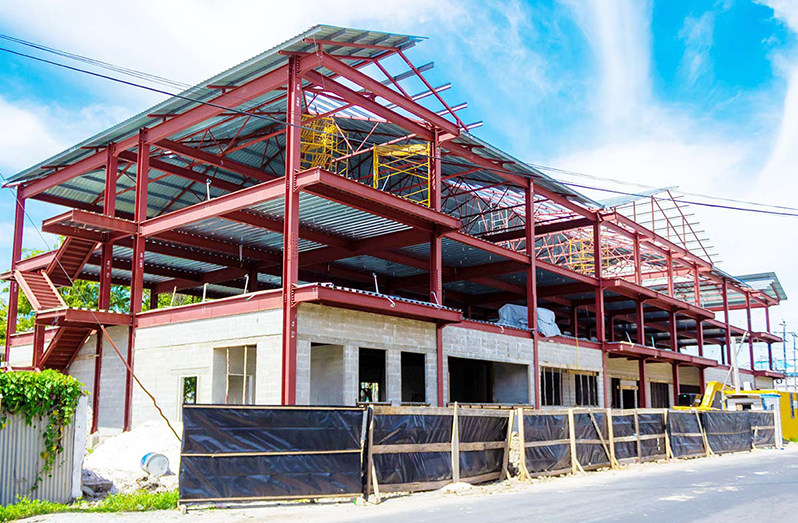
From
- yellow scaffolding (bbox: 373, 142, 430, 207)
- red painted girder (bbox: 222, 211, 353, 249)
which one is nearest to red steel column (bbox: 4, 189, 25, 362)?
red painted girder (bbox: 222, 211, 353, 249)

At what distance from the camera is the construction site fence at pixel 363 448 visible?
523 inches

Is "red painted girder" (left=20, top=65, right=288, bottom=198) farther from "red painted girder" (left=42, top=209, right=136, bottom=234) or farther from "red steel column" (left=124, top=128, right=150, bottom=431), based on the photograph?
"red painted girder" (left=42, top=209, right=136, bottom=234)

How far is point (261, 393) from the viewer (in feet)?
69.5

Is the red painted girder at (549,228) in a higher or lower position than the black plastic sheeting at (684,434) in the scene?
higher

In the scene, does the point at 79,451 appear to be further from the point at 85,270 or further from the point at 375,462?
the point at 85,270

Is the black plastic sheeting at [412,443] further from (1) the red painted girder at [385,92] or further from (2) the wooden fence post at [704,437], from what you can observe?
(2) the wooden fence post at [704,437]

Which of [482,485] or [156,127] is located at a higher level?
[156,127]

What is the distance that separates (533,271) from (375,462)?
63.4 ft

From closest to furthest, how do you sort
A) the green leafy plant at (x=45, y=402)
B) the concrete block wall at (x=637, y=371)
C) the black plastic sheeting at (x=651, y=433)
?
the green leafy plant at (x=45, y=402)
the black plastic sheeting at (x=651, y=433)
the concrete block wall at (x=637, y=371)

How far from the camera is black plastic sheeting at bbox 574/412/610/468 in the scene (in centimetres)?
2055

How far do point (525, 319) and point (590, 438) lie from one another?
14.8 meters

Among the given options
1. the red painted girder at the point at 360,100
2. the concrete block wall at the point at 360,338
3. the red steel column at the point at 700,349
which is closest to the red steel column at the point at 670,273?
the red steel column at the point at 700,349

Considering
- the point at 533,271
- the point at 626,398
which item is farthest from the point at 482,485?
the point at 626,398

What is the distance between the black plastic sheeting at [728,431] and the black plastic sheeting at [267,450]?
1782cm
